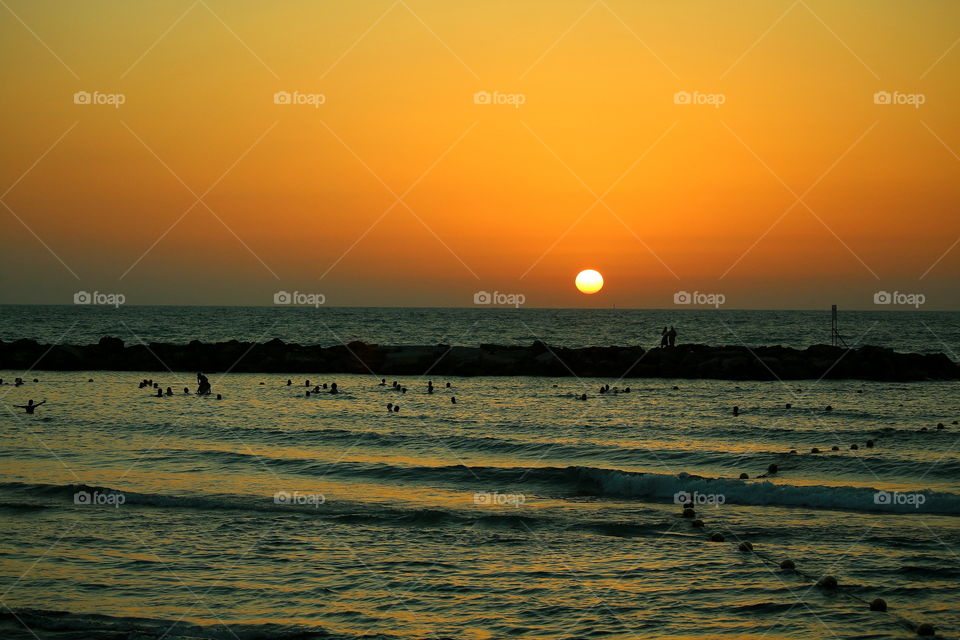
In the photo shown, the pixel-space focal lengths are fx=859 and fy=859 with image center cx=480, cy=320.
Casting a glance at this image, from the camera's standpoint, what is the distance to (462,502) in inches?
717

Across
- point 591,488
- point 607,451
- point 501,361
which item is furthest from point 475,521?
point 501,361

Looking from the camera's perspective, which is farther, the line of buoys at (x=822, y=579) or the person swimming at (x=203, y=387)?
the person swimming at (x=203, y=387)

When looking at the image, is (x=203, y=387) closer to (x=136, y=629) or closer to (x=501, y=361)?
(x=501, y=361)

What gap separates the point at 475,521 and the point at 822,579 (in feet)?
21.1

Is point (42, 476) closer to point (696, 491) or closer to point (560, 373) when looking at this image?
point (696, 491)

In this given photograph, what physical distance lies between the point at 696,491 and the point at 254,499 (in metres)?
9.67


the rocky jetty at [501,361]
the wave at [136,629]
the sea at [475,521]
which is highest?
the rocky jetty at [501,361]

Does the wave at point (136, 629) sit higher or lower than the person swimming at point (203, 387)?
lower

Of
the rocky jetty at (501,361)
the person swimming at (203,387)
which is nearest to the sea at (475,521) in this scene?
the person swimming at (203,387)

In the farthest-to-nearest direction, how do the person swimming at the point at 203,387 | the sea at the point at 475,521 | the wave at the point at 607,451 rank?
the person swimming at the point at 203,387 < the wave at the point at 607,451 < the sea at the point at 475,521

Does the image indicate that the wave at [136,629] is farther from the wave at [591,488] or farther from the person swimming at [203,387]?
the person swimming at [203,387]

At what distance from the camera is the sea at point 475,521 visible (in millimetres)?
11188

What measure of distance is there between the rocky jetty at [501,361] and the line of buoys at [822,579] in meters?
32.2

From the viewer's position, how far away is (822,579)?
487 inches
